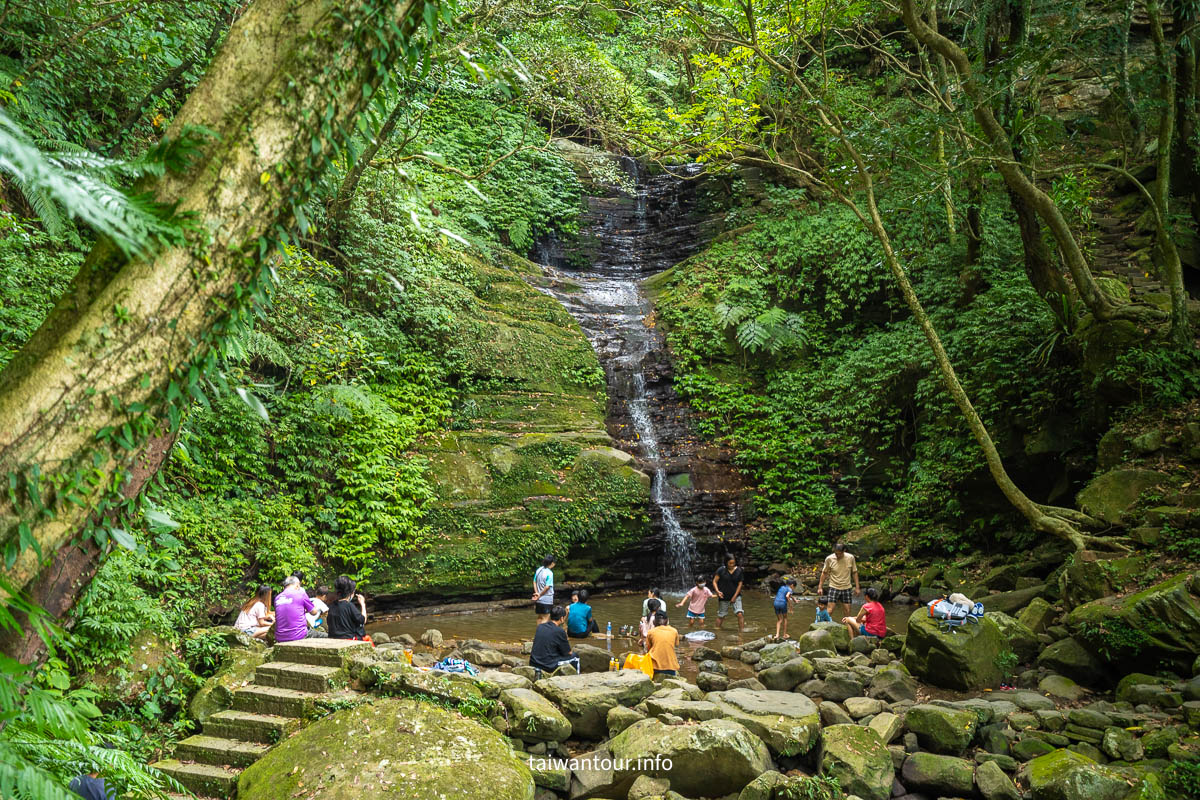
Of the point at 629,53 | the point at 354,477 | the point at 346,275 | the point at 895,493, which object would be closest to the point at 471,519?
the point at 354,477

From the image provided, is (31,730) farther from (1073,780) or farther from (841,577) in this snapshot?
(841,577)

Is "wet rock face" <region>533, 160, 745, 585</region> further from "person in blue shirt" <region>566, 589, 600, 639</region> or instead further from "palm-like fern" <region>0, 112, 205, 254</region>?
"palm-like fern" <region>0, 112, 205, 254</region>

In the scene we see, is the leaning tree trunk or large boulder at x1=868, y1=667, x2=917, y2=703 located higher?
the leaning tree trunk

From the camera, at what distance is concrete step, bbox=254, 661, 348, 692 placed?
20.1 feet

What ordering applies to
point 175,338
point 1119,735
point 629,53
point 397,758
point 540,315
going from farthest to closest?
point 629,53 → point 540,315 → point 1119,735 → point 397,758 → point 175,338

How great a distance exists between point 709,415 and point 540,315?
464 centimetres

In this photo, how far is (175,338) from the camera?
208cm

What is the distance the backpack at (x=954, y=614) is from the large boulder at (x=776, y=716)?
6.49 ft

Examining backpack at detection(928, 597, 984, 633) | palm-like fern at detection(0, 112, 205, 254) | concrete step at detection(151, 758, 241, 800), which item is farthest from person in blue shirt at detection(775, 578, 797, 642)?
palm-like fern at detection(0, 112, 205, 254)

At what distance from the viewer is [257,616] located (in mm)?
8398

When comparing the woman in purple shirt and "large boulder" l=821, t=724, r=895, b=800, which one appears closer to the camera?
"large boulder" l=821, t=724, r=895, b=800

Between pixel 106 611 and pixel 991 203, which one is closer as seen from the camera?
pixel 106 611

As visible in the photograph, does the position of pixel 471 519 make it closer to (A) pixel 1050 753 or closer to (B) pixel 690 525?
(B) pixel 690 525

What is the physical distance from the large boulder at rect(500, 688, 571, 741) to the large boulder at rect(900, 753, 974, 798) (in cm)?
296
